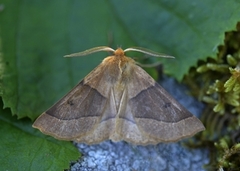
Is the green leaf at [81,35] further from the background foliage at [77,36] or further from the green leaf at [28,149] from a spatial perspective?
the green leaf at [28,149]

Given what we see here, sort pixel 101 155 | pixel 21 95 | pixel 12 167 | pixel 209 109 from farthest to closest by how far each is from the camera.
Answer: pixel 209 109 < pixel 21 95 < pixel 101 155 < pixel 12 167

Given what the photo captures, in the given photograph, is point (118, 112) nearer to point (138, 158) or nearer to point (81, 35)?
point (138, 158)

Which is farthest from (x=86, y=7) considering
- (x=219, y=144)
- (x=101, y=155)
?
(x=219, y=144)

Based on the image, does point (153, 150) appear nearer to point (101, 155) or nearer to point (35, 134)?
point (101, 155)

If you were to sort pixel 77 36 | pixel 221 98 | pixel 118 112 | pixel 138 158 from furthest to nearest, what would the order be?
1. pixel 77 36
2. pixel 221 98
3. pixel 138 158
4. pixel 118 112

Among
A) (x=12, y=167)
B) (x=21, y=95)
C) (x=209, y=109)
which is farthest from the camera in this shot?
(x=209, y=109)

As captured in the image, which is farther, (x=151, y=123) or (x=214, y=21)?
(x=214, y=21)

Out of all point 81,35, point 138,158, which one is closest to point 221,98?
point 138,158

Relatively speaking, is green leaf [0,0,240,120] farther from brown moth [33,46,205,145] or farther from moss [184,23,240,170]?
brown moth [33,46,205,145]
